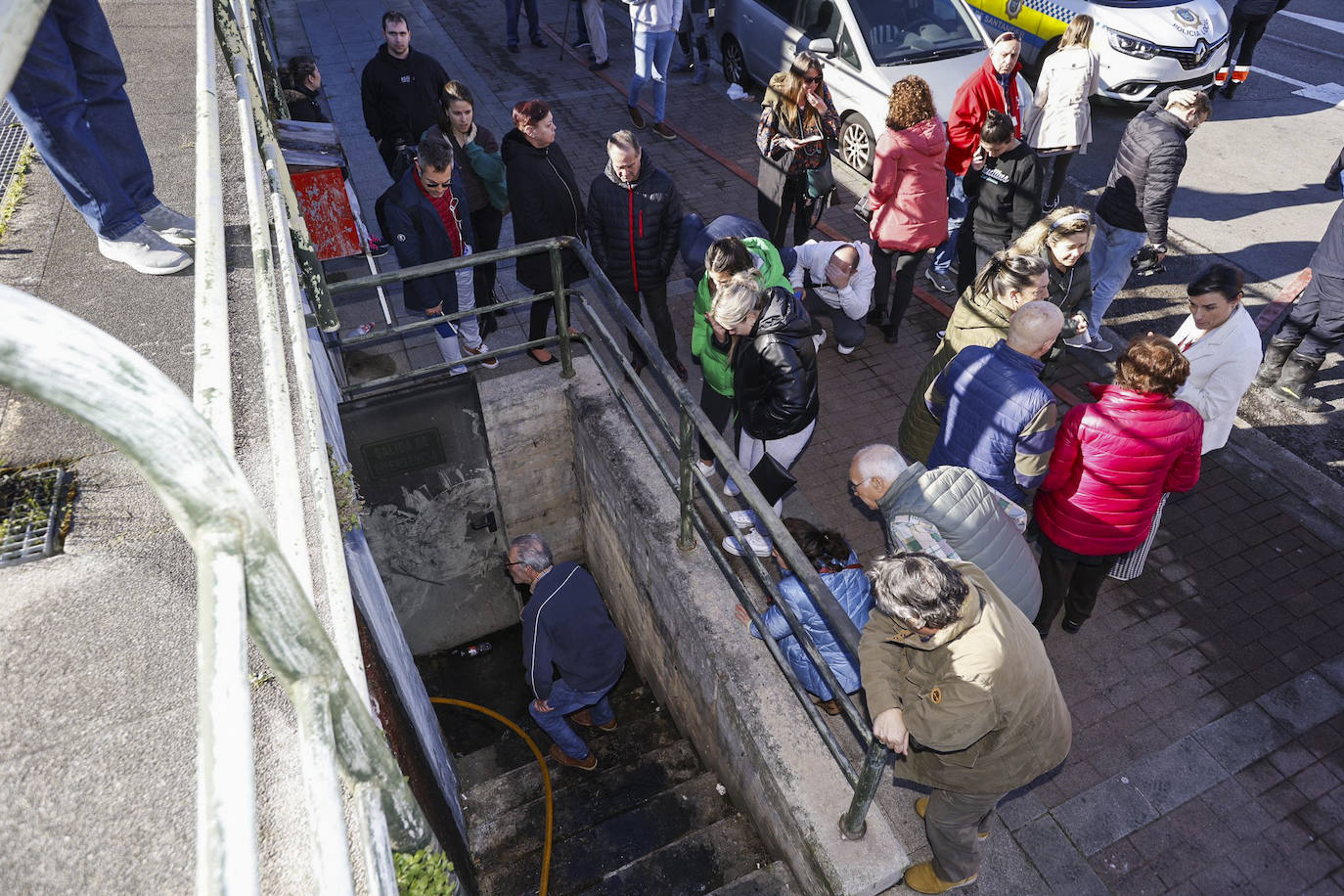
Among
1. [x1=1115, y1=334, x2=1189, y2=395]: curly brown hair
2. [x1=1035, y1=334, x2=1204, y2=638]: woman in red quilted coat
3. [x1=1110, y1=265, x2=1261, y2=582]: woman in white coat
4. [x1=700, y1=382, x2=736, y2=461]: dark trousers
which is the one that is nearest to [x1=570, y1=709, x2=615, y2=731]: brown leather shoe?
[x1=700, y1=382, x2=736, y2=461]: dark trousers

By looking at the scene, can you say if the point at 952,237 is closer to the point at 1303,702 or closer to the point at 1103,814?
the point at 1303,702

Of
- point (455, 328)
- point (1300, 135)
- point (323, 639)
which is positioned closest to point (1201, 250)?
point (1300, 135)

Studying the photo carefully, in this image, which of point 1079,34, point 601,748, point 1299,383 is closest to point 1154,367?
point 1299,383

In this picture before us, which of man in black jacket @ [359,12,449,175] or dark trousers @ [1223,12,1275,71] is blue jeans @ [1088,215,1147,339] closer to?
man in black jacket @ [359,12,449,175]

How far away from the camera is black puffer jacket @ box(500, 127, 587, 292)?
5.63 m

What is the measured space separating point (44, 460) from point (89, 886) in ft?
5.29

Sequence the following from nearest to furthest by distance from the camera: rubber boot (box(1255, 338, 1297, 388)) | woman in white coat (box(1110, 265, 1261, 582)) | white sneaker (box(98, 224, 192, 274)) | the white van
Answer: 1. white sneaker (box(98, 224, 192, 274))
2. woman in white coat (box(1110, 265, 1261, 582))
3. rubber boot (box(1255, 338, 1297, 388))
4. the white van

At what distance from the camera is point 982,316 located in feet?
15.1

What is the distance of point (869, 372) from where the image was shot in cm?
655

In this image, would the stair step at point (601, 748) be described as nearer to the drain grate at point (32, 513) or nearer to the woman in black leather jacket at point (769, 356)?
the woman in black leather jacket at point (769, 356)

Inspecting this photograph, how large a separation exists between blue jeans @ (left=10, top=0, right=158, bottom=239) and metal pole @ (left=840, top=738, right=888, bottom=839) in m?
3.56

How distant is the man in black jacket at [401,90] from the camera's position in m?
7.41

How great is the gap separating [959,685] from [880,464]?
120 cm

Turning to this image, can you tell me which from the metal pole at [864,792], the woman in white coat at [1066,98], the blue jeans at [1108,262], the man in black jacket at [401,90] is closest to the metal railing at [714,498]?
the metal pole at [864,792]
